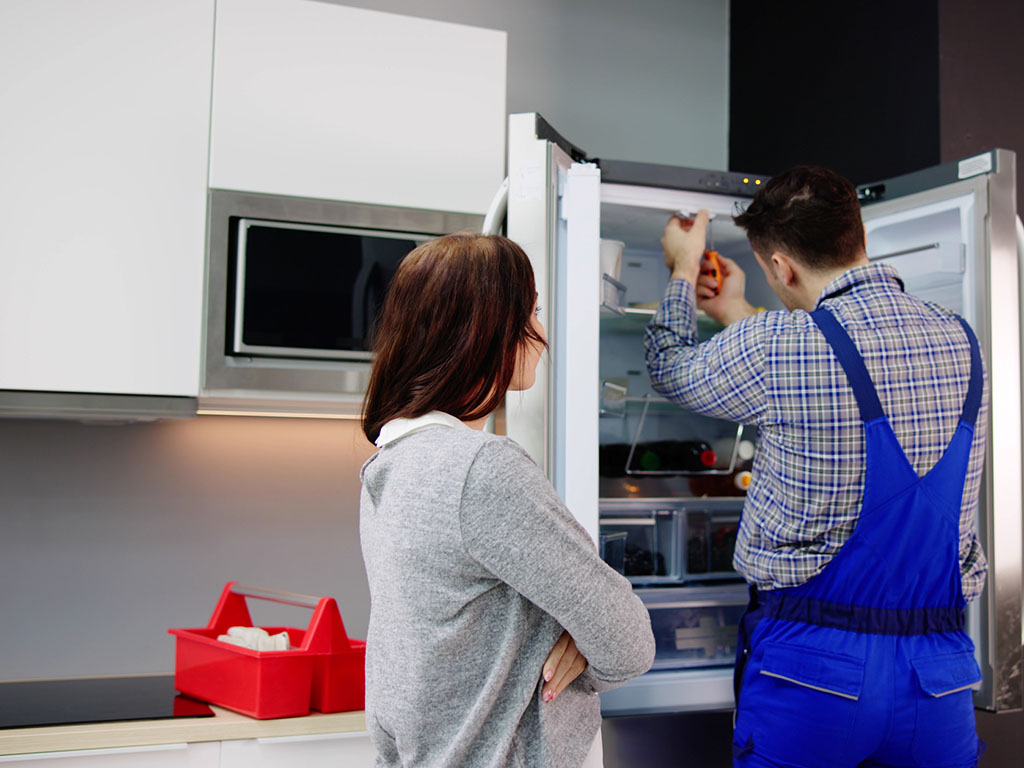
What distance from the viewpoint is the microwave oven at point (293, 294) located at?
6.05 ft

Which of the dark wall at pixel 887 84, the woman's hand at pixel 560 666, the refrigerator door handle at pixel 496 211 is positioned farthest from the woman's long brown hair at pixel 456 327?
the dark wall at pixel 887 84

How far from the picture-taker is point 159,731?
164cm

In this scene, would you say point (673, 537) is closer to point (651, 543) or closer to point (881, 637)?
point (651, 543)

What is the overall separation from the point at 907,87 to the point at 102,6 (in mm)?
1769

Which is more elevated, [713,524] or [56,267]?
[56,267]

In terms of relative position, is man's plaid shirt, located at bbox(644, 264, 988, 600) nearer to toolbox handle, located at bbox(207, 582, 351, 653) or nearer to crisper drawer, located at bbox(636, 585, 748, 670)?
crisper drawer, located at bbox(636, 585, 748, 670)

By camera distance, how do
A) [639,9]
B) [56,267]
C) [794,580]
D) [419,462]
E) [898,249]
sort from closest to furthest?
[419,462] < [794,580] < [56,267] < [898,249] < [639,9]

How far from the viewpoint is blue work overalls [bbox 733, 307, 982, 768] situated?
4.48 ft

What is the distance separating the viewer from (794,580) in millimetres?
1436

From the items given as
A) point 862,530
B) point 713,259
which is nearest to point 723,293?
point 713,259

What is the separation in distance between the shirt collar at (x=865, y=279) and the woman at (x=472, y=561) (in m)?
0.71

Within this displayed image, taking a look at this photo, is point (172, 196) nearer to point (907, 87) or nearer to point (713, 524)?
point (713, 524)

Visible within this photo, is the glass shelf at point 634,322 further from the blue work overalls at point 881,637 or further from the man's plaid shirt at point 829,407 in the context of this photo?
the blue work overalls at point 881,637

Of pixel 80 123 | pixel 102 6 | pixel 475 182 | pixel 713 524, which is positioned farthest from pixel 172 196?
pixel 713 524
